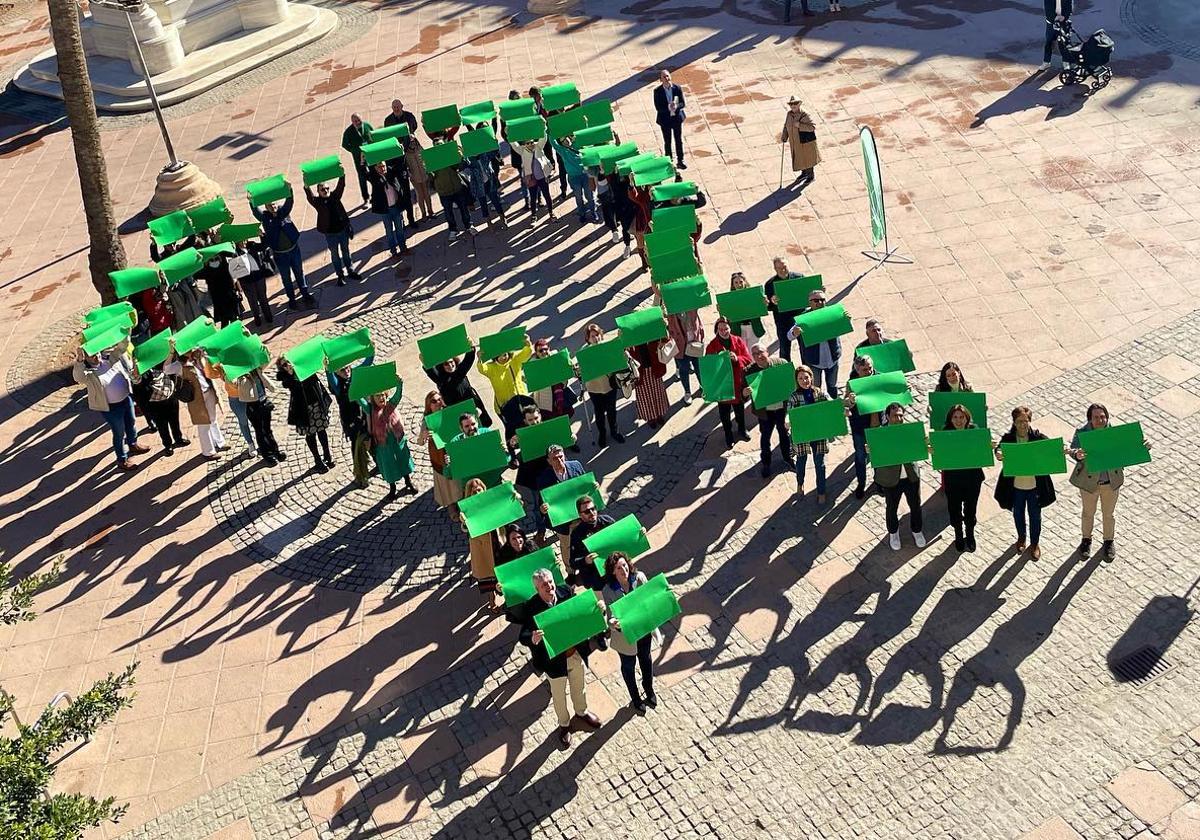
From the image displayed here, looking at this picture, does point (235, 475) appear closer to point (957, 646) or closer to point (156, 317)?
point (156, 317)

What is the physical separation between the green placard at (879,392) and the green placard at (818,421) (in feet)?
0.76

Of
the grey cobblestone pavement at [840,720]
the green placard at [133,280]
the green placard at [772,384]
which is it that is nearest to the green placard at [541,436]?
the grey cobblestone pavement at [840,720]

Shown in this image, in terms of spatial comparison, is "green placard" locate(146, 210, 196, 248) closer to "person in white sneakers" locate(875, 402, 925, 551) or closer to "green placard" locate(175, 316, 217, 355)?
"green placard" locate(175, 316, 217, 355)

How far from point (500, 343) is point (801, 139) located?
745 cm

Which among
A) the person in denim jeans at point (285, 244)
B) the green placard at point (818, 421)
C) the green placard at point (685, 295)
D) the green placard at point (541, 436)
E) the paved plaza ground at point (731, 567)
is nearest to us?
the paved plaza ground at point (731, 567)

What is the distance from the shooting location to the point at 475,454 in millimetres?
11211

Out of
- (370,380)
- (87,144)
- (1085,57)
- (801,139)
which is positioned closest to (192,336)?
(370,380)

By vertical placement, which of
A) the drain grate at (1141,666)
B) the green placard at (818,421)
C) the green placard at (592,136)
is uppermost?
the green placard at (592,136)

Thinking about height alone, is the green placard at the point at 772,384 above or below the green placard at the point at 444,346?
below

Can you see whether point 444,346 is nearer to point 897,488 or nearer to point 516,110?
point 897,488

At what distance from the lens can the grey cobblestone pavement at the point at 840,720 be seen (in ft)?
29.6

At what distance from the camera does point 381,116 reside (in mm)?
22688

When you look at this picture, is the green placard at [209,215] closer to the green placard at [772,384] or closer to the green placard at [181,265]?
the green placard at [181,265]

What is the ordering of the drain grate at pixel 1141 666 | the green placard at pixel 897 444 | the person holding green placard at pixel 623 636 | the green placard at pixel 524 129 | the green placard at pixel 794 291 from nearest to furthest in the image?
the person holding green placard at pixel 623 636 → the drain grate at pixel 1141 666 → the green placard at pixel 897 444 → the green placard at pixel 794 291 → the green placard at pixel 524 129
